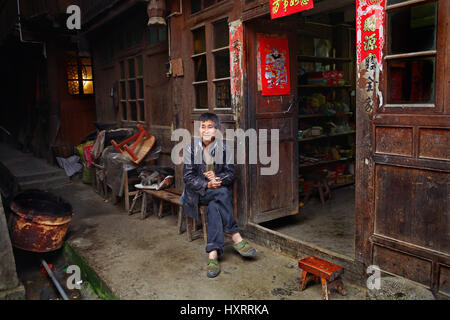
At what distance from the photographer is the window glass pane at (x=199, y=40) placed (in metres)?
5.93

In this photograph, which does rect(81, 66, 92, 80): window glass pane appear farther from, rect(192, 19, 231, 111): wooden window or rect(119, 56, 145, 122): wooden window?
rect(192, 19, 231, 111): wooden window

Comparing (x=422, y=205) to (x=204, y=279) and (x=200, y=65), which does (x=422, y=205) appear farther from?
(x=200, y=65)

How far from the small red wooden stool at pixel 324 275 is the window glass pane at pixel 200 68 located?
3.55 metres

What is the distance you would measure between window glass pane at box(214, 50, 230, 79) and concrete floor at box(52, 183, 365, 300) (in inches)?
100

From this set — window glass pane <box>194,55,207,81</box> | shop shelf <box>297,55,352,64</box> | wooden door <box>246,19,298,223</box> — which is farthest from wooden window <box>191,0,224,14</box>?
shop shelf <box>297,55,352,64</box>

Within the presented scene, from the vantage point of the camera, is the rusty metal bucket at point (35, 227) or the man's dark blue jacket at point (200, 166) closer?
the man's dark blue jacket at point (200, 166)

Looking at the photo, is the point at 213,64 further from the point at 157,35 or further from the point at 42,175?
the point at 42,175

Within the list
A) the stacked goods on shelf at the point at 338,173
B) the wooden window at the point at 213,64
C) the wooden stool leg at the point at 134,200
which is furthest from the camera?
the stacked goods on shelf at the point at 338,173

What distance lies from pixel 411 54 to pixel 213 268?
9.84 feet

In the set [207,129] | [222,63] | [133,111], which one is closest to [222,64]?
[222,63]

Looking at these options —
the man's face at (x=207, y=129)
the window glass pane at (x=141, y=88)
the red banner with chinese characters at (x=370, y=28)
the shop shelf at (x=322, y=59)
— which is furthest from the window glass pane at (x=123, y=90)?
the red banner with chinese characters at (x=370, y=28)

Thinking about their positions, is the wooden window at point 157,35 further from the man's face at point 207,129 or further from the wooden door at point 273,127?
the man's face at point 207,129

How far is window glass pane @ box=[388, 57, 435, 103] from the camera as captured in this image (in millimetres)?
3105
